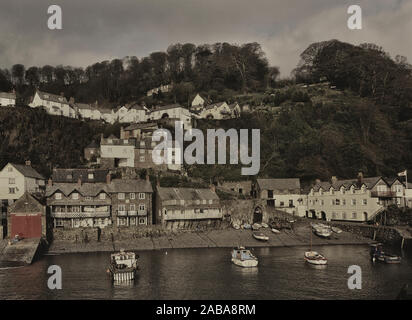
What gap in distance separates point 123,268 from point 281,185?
1938 inches

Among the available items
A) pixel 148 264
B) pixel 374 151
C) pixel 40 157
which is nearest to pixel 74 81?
pixel 40 157

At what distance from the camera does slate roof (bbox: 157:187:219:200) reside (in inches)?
3024

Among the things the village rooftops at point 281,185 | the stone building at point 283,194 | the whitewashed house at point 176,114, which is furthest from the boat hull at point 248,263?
the whitewashed house at point 176,114

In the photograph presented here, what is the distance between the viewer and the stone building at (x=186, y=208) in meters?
75.4

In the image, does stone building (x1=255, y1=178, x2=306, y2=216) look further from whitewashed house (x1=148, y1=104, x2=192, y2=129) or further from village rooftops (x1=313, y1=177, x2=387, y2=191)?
whitewashed house (x1=148, y1=104, x2=192, y2=129)

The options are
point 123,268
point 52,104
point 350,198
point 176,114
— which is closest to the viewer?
point 123,268

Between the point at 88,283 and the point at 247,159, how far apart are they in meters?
61.9

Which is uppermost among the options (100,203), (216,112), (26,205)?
(216,112)

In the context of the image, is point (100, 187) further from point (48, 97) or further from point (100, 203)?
point (48, 97)

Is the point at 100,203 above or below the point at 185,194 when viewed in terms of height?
below

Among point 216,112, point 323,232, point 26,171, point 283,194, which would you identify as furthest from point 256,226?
point 216,112

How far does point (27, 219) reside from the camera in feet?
213

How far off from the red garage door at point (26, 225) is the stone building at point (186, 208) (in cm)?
1957

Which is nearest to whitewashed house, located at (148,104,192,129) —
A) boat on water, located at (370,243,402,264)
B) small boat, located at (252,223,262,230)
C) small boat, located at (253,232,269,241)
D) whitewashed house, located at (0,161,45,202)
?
small boat, located at (252,223,262,230)
